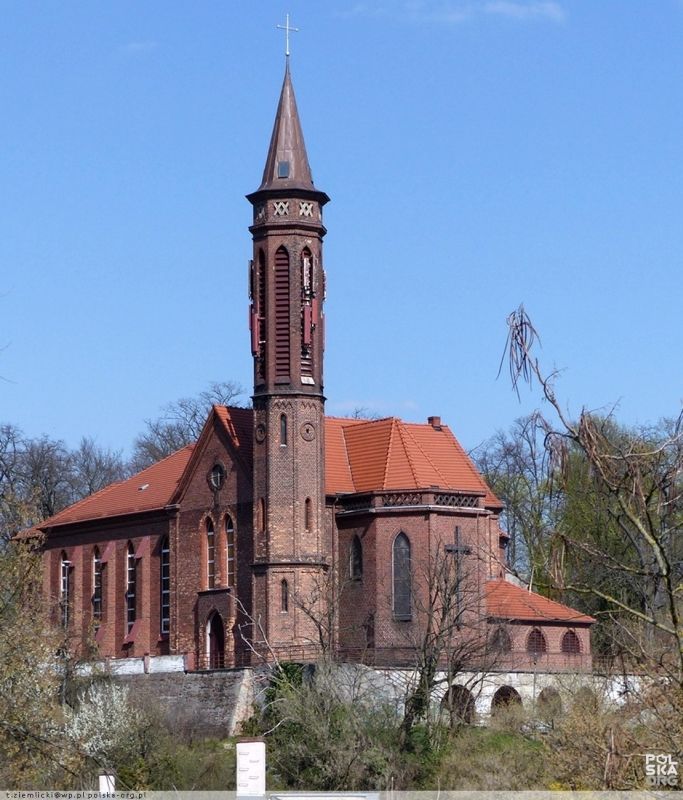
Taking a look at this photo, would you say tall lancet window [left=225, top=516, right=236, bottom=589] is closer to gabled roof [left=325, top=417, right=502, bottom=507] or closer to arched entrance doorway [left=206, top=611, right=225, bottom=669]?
arched entrance doorway [left=206, top=611, right=225, bottom=669]

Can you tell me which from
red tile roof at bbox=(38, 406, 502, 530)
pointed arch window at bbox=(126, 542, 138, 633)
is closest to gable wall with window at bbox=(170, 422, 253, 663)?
red tile roof at bbox=(38, 406, 502, 530)

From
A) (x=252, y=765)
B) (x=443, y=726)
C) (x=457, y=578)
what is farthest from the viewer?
(x=457, y=578)

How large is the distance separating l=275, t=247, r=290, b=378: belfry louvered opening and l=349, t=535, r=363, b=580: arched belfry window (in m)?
5.90

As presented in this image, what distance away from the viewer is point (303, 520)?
46.6 m

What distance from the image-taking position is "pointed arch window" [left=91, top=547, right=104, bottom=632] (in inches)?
2166

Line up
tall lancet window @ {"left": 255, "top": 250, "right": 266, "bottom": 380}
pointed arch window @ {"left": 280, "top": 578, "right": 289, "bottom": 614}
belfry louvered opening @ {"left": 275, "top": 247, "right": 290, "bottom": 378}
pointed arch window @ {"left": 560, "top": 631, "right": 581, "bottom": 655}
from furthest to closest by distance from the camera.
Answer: pointed arch window @ {"left": 560, "top": 631, "right": 581, "bottom": 655}, tall lancet window @ {"left": 255, "top": 250, "right": 266, "bottom": 380}, belfry louvered opening @ {"left": 275, "top": 247, "right": 290, "bottom": 378}, pointed arch window @ {"left": 280, "top": 578, "right": 289, "bottom": 614}

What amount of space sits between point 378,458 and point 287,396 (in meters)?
4.54

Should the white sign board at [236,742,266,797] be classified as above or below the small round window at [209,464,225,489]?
below

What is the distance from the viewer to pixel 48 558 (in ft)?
190

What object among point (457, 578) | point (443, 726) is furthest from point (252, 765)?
point (457, 578)

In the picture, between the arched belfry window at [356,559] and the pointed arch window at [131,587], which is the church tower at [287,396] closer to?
the arched belfry window at [356,559]

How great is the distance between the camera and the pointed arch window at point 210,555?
49.8 metres

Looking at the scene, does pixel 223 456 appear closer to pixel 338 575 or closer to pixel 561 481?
pixel 338 575

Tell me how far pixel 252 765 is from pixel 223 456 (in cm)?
3248
